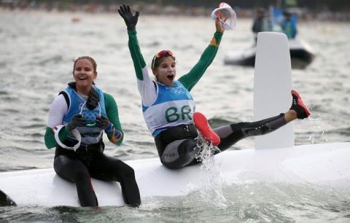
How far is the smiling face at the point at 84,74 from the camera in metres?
5.06

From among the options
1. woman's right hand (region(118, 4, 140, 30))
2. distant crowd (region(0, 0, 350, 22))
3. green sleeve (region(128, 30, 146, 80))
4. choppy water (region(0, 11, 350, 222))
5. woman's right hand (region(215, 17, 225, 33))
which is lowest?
choppy water (region(0, 11, 350, 222))

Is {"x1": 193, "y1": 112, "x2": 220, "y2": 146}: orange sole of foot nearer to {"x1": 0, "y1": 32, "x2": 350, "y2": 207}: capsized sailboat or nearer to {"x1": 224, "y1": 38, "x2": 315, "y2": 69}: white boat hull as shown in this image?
{"x1": 0, "y1": 32, "x2": 350, "y2": 207}: capsized sailboat

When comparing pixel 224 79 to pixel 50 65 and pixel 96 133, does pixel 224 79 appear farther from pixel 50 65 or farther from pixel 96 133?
pixel 96 133

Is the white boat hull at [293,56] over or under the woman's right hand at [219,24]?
under

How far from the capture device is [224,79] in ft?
51.9

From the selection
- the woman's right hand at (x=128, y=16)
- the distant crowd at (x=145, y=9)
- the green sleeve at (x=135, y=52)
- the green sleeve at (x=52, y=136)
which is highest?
the distant crowd at (x=145, y=9)

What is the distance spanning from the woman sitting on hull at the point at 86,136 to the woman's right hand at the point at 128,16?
1.31 ft

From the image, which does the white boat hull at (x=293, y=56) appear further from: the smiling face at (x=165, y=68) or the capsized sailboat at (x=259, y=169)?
the smiling face at (x=165, y=68)

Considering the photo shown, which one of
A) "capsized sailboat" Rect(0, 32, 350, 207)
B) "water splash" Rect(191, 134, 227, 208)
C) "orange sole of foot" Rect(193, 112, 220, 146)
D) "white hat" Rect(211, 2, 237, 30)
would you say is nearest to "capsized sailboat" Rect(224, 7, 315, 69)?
→ "capsized sailboat" Rect(0, 32, 350, 207)

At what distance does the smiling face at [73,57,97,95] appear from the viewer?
5.06 m

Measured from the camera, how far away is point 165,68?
557 cm

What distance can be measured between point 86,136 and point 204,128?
833 mm

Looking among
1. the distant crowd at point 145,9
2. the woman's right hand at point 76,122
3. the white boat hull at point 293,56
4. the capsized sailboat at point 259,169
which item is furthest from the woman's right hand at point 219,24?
the distant crowd at point 145,9

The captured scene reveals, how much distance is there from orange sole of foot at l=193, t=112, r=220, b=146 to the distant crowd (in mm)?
78539
